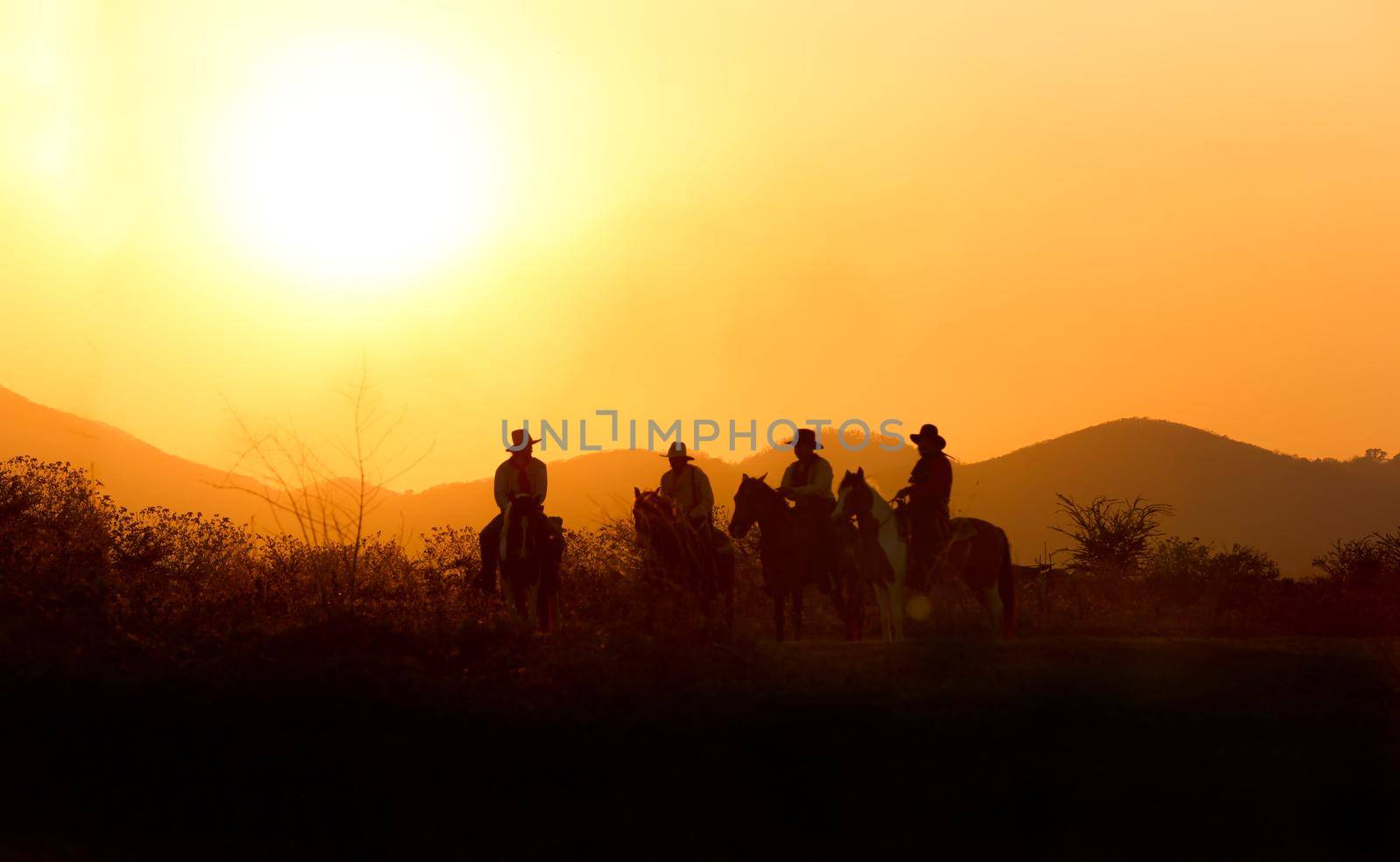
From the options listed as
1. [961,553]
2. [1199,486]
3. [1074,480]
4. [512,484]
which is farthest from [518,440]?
[1199,486]

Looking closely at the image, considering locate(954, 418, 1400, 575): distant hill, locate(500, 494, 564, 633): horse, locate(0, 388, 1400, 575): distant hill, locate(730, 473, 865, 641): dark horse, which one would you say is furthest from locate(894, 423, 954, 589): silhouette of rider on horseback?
locate(954, 418, 1400, 575): distant hill

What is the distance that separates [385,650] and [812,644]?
4.42m

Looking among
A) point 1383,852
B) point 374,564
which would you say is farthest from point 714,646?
point 374,564

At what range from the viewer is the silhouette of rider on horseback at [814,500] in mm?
17328

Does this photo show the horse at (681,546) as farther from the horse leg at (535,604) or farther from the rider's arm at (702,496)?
the horse leg at (535,604)

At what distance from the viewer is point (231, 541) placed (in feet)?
74.9

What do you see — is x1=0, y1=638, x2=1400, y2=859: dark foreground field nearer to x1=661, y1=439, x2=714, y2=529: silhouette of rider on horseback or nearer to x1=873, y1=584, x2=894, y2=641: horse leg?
x1=873, y1=584, x2=894, y2=641: horse leg

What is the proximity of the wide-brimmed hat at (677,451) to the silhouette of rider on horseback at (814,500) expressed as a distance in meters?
1.34

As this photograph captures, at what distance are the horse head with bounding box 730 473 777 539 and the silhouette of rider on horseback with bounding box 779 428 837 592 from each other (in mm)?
221

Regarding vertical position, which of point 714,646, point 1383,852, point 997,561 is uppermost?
point 997,561

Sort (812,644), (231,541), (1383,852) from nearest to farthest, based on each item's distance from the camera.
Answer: (1383,852), (812,644), (231,541)

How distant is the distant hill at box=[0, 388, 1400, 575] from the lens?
106750 millimetres

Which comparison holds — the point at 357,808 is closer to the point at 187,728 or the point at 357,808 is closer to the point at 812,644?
the point at 187,728

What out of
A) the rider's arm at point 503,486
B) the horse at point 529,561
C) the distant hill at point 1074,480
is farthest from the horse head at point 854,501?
the distant hill at point 1074,480
